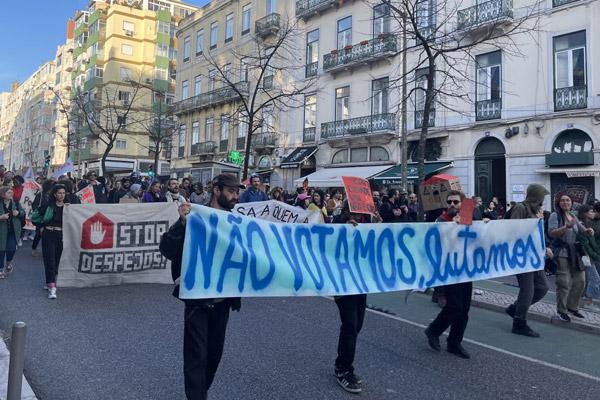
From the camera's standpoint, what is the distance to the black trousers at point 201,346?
128 inches

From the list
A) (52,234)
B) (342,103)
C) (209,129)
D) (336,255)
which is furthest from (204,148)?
(336,255)

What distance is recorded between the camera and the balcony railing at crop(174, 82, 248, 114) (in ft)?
107

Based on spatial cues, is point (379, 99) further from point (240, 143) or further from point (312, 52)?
point (240, 143)

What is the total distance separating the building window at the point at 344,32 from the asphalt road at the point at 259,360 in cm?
2245

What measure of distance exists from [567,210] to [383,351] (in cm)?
357

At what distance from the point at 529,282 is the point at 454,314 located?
1.55 metres

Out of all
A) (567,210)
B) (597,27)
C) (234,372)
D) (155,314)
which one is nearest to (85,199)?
(155,314)

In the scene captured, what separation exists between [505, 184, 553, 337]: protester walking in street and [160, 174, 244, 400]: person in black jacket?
4185 mm

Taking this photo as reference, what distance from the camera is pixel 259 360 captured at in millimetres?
4812

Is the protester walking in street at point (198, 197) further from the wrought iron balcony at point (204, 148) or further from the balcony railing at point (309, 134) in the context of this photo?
the wrought iron balcony at point (204, 148)

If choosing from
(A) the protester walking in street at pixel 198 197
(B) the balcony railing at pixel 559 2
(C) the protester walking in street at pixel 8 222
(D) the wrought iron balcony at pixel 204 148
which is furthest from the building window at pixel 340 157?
(C) the protester walking in street at pixel 8 222

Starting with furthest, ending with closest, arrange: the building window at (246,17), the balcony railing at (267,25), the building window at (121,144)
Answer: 1. the building window at (121,144)
2. the building window at (246,17)
3. the balcony railing at (267,25)

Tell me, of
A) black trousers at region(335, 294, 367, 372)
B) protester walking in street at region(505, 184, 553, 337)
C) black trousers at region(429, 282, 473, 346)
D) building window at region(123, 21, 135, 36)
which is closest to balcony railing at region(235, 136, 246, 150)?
protester walking in street at region(505, 184, 553, 337)

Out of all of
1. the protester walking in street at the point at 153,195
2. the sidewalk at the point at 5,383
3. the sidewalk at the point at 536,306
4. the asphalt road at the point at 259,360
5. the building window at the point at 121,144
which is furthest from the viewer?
the building window at the point at 121,144
